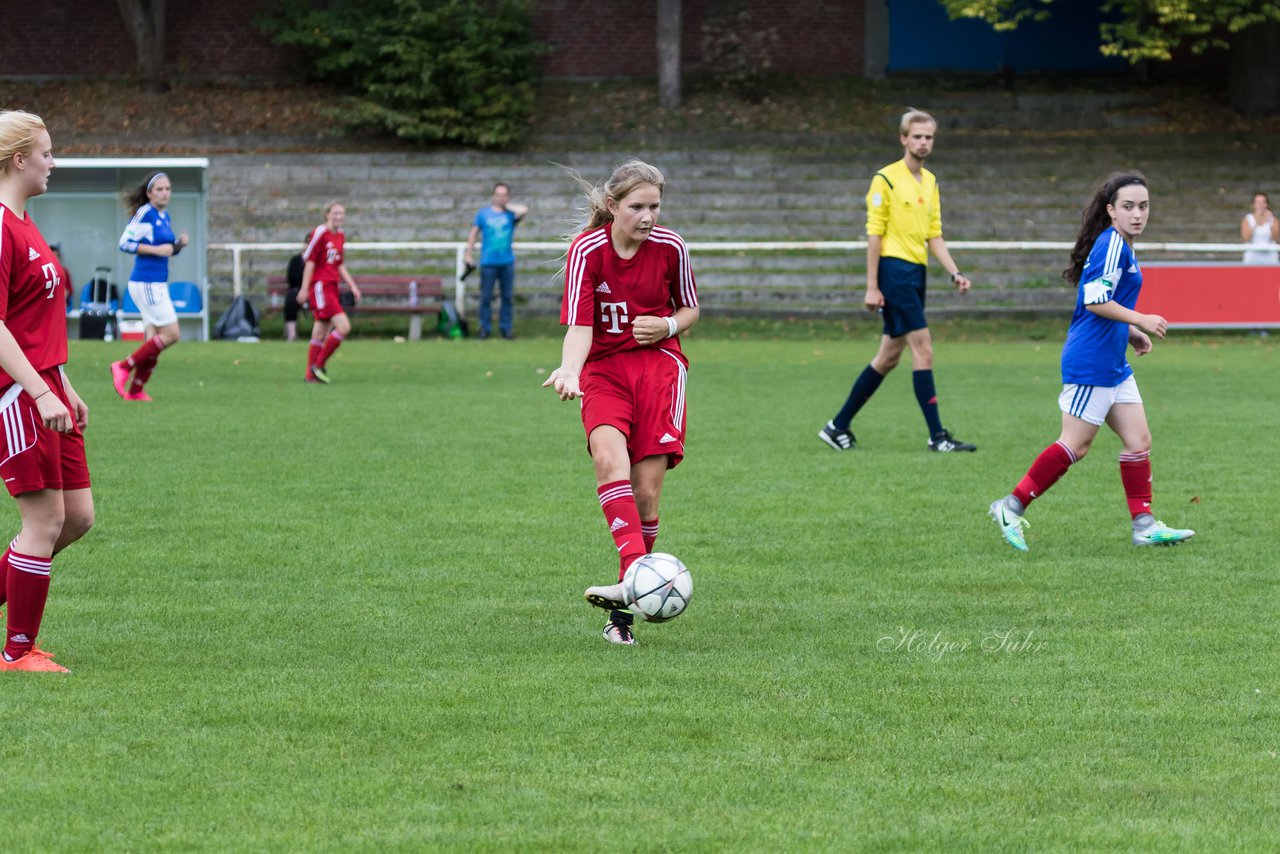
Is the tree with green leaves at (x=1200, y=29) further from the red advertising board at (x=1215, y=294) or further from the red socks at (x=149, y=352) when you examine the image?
the red socks at (x=149, y=352)

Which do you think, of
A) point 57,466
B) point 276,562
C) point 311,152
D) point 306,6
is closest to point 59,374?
point 57,466

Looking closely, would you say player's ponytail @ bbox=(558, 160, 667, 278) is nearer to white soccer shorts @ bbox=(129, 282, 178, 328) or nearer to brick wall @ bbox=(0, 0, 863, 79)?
white soccer shorts @ bbox=(129, 282, 178, 328)

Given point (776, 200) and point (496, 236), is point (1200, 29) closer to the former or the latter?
point (776, 200)

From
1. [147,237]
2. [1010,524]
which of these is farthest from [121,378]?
[1010,524]

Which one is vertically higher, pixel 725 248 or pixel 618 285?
pixel 618 285

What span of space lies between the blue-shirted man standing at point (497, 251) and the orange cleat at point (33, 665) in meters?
17.6

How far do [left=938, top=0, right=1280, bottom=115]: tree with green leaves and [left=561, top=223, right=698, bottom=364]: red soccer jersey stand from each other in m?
26.4

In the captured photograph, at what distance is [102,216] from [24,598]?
20951mm

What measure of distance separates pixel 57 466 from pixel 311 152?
1065 inches

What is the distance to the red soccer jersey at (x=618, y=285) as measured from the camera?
20.8ft

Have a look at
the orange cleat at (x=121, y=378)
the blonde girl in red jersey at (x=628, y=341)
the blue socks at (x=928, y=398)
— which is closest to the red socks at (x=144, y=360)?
the orange cleat at (x=121, y=378)

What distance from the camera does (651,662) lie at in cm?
596

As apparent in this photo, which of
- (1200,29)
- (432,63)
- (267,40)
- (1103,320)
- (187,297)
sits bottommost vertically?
(187,297)

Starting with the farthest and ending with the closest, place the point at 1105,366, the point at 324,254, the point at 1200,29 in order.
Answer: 1. the point at 1200,29
2. the point at 324,254
3. the point at 1105,366
